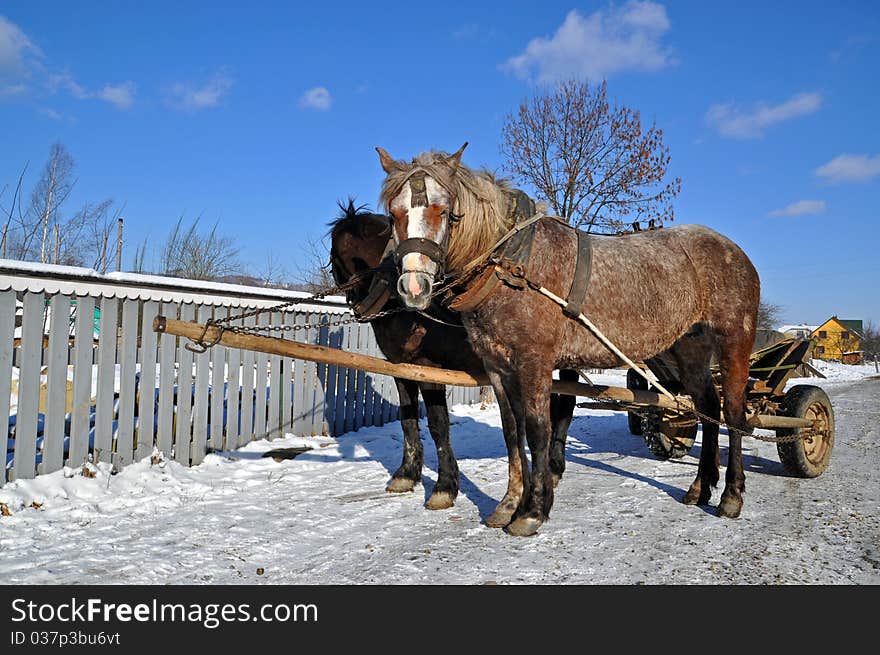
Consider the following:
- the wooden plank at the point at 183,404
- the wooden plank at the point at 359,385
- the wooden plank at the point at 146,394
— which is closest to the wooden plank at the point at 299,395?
the wooden plank at the point at 359,385

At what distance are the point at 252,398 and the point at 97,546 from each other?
10.9 feet

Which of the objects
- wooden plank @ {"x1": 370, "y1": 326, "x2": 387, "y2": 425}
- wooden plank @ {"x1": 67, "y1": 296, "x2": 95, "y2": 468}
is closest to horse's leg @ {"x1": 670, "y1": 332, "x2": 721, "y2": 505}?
wooden plank @ {"x1": 67, "y1": 296, "x2": 95, "y2": 468}

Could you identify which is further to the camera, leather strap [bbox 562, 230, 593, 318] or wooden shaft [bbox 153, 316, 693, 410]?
wooden shaft [bbox 153, 316, 693, 410]

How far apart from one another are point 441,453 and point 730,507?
2170 millimetres

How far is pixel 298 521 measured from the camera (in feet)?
13.1

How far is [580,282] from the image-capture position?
3.67 meters

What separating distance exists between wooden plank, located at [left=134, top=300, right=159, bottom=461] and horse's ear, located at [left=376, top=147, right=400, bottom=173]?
3046 millimetres

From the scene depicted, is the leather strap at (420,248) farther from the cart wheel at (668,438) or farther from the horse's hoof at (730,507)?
the cart wheel at (668,438)

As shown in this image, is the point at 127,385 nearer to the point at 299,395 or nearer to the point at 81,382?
the point at 81,382

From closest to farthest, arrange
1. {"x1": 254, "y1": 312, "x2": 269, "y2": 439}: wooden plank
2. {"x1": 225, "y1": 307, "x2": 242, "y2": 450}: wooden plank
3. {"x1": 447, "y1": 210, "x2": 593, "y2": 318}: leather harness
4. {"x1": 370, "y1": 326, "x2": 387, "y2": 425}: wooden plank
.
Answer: {"x1": 447, "y1": 210, "x2": 593, "y2": 318}: leather harness
{"x1": 225, "y1": 307, "x2": 242, "y2": 450}: wooden plank
{"x1": 254, "y1": 312, "x2": 269, "y2": 439}: wooden plank
{"x1": 370, "y1": 326, "x2": 387, "y2": 425}: wooden plank

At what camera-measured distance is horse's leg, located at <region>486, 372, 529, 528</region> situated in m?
3.86

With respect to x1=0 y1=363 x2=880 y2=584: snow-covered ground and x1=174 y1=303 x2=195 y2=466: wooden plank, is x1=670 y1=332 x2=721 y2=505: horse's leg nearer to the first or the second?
x1=0 y1=363 x2=880 y2=584: snow-covered ground
